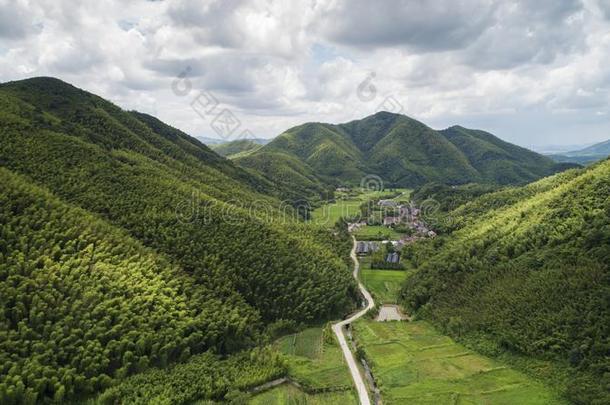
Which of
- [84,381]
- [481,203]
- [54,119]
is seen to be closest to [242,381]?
[84,381]

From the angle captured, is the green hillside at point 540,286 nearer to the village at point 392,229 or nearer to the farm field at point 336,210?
the village at point 392,229

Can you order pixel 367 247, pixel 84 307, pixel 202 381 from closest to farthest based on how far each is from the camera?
pixel 202 381 < pixel 84 307 < pixel 367 247

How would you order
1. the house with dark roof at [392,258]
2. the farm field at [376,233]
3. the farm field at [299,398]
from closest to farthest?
the farm field at [299,398] < the house with dark roof at [392,258] < the farm field at [376,233]

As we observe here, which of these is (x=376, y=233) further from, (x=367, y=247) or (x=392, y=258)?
(x=392, y=258)

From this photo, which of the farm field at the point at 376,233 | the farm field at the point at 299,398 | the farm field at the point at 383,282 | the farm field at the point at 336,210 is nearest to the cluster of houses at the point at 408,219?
the farm field at the point at 376,233

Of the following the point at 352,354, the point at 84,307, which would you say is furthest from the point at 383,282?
the point at 84,307

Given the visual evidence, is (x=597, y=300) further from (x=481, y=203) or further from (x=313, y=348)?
(x=481, y=203)
